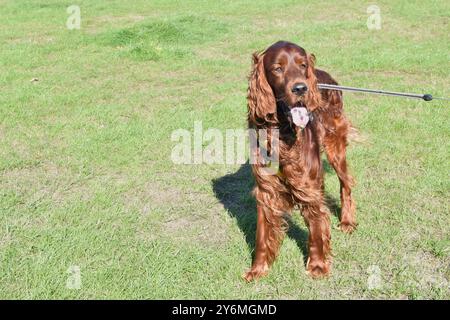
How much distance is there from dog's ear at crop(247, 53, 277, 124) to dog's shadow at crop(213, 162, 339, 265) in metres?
1.22

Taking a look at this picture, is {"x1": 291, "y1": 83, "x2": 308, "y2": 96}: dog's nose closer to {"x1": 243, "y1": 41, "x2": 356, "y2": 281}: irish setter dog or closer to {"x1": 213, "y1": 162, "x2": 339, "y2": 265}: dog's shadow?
{"x1": 243, "y1": 41, "x2": 356, "y2": 281}: irish setter dog

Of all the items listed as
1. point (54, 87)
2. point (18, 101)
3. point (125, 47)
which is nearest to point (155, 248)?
point (18, 101)

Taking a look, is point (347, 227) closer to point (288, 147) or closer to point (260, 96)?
point (288, 147)

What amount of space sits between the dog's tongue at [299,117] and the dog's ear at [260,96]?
0.15 meters

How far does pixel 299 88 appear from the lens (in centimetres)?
290

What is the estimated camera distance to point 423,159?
503 centimetres

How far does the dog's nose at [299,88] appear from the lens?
2900 mm

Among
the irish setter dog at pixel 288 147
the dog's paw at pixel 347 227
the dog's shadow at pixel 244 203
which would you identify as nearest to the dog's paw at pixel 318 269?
the irish setter dog at pixel 288 147

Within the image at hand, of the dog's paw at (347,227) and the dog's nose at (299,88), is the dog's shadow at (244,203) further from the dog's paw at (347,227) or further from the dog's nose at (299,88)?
the dog's nose at (299,88)

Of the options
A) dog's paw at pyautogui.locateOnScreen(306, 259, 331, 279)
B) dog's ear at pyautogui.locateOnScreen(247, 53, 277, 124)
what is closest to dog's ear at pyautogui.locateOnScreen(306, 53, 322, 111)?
dog's ear at pyautogui.locateOnScreen(247, 53, 277, 124)

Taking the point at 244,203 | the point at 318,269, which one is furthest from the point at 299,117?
the point at 244,203

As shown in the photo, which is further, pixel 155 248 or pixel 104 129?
pixel 104 129
